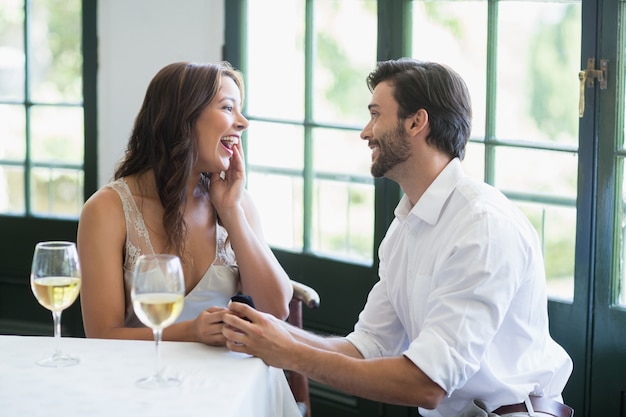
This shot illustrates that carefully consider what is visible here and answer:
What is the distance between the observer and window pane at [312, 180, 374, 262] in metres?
3.32

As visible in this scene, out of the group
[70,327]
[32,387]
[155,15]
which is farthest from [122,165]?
[70,327]

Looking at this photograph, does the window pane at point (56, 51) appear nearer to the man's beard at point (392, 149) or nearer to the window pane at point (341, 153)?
the window pane at point (341, 153)

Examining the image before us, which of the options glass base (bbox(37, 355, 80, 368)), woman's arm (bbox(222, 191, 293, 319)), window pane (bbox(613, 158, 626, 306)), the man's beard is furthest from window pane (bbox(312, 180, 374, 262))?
glass base (bbox(37, 355, 80, 368))

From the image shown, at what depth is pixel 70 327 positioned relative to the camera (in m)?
3.95

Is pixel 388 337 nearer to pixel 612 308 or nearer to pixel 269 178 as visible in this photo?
pixel 612 308

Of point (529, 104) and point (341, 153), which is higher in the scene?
point (529, 104)

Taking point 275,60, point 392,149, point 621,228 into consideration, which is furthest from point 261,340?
point 275,60

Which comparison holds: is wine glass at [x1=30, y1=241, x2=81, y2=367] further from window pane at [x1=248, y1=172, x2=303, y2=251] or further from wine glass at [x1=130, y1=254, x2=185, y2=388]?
window pane at [x1=248, y1=172, x2=303, y2=251]

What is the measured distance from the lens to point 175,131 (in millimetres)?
2531

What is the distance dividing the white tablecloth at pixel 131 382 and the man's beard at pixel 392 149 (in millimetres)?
563

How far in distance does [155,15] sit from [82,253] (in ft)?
5.29

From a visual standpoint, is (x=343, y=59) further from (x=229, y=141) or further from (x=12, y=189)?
(x=12, y=189)

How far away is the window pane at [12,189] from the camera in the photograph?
4008 millimetres

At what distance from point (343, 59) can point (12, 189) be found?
1591mm
